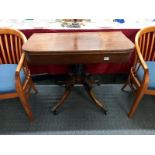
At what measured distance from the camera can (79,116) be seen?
5.63 ft

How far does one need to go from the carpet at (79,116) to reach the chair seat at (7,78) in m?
0.42

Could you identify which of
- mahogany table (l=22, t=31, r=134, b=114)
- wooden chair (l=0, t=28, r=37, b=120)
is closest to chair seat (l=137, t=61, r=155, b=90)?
mahogany table (l=22, t=31, r=134, b=114)

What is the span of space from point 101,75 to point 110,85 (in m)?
0.24

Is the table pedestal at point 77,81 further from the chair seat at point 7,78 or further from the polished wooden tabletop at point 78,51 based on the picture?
the chair seat at point 7,78

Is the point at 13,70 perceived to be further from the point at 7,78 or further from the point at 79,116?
the point at 79,116

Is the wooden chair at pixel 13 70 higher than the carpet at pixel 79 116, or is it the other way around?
the wooden chair at pixel 13 70

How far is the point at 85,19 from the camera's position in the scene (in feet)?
6.64

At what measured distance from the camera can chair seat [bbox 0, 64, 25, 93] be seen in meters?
1.38

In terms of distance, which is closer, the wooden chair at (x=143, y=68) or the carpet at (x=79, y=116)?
the wooden chair at (x=143, y=68)

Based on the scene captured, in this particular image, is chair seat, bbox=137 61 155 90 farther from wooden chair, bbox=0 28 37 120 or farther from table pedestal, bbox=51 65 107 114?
wooden chair, bbox=0 28 37 120

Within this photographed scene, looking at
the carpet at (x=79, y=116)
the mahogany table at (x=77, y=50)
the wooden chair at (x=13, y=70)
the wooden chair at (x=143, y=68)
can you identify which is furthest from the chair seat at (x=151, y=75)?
the wooden chair at (x=13, y=70)

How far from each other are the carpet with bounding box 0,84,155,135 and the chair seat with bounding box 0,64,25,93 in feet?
1.39

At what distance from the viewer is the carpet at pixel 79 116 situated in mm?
1558

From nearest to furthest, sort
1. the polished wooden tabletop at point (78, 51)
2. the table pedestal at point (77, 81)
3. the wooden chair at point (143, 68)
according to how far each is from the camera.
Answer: the polished wooden tabletop at point (78, 51) → the wooden chair at point (143, 68) → the table pedestal at point (77, 81)
